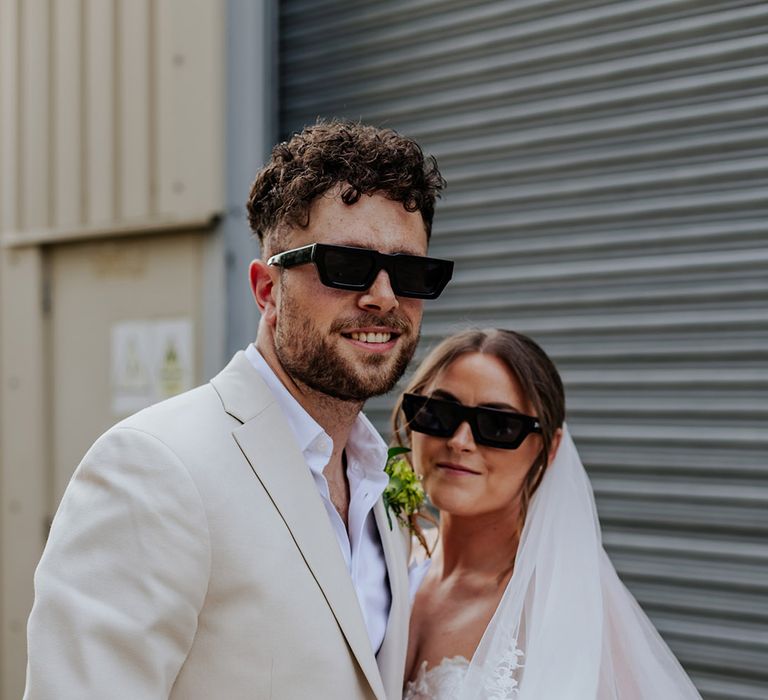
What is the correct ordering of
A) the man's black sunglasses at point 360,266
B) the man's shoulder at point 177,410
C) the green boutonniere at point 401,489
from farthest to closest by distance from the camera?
the green boutonniere at point 401,489, the man's black sunglasses at point 360,266, the man's shoulder at point 177,410

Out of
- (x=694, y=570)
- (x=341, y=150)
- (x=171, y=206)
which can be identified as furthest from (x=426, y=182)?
(x=171, y=206)

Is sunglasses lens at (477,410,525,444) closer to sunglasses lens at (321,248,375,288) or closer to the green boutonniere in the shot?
the green boutonniere

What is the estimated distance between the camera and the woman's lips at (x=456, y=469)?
8.71 ft

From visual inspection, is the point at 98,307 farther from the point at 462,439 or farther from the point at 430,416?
the point at 462,439

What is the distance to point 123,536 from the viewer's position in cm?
179

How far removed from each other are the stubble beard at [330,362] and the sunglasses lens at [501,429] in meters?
0.50

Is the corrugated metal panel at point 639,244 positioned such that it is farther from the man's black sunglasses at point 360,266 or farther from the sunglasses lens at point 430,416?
the man's black sunglasses at point 360,266

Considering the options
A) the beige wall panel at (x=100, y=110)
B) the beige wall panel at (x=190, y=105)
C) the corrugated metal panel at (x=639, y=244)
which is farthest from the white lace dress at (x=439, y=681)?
the beige wall panel at (x=100, y=110)

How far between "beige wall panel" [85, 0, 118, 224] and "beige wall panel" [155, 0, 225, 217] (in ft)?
1.11

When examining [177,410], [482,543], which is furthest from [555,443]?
[177,410]

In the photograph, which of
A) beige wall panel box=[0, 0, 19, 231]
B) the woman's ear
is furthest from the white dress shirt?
beige wall panel box=[0, 0, 19, 231]

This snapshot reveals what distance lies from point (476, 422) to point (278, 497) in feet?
2.58

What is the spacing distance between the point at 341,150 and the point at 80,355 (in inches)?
143

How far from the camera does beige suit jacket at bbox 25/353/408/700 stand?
Result: 174 centimetres
